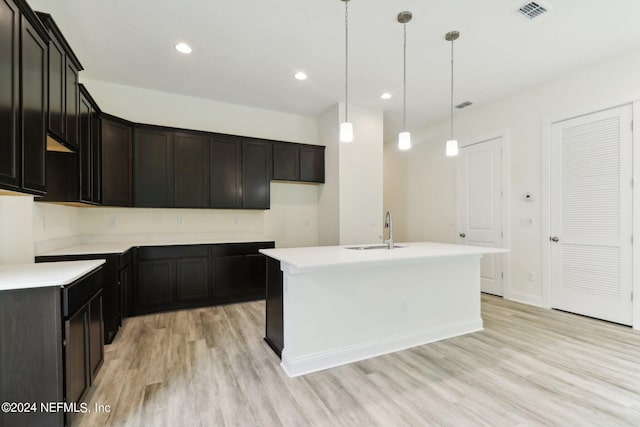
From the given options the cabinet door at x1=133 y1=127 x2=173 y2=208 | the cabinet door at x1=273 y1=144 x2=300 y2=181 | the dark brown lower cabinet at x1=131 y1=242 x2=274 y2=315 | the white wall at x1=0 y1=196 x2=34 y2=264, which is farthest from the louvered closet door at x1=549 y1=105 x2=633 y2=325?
the white wall at x1=0 y1=196 x2=34 y2=264

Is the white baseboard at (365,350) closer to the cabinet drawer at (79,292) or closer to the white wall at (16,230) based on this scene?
the cabinet drawer at (79,292)

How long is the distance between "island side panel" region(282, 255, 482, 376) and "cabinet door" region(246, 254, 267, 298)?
1.98 m

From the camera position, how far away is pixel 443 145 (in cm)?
545

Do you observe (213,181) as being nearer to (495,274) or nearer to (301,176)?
(301,176)

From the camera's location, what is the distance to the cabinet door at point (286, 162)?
4.79 metres

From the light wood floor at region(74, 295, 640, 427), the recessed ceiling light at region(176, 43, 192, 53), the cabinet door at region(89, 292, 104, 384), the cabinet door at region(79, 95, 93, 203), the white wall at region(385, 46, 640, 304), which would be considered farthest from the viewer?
the white wall at region(385, 46, 640, 304)

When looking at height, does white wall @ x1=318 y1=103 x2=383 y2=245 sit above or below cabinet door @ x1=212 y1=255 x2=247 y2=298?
above

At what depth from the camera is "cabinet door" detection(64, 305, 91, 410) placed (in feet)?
5.45

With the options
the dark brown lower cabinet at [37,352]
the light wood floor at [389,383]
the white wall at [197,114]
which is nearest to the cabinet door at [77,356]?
the dark brown lower cabinet at [37,352]

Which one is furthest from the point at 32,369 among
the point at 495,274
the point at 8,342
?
the point at 495,274

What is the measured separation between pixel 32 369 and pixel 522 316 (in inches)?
177

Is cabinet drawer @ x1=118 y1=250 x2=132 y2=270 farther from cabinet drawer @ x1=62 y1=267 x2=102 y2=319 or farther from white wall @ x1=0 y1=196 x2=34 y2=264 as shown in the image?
cabinet drawer @ x1=62 y1=267 x2=102 y2=319

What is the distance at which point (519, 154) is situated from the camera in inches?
168

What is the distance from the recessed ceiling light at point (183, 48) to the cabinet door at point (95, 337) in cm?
251
